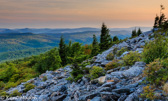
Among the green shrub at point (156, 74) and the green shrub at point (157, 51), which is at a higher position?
the green shrub at point (157, 51)

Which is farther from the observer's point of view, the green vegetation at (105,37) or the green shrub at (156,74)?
the green vegetation at (105,37)

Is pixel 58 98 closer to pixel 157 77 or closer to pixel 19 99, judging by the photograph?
pixel 19 99

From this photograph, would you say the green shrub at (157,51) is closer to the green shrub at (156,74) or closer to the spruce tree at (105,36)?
the green shrub at (156,74)

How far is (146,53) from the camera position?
7.86 meters

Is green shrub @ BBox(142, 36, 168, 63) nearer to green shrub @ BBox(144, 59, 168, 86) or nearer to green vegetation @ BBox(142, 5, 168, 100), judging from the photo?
green vegetation @ BBox(142, 5, 168, 100)

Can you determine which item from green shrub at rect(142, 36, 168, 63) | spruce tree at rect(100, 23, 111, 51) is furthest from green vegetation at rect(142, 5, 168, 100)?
spruce tree at rect(100, 23, 111, 51)

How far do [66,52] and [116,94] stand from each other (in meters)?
40.1

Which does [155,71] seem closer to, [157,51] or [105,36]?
[157,51]

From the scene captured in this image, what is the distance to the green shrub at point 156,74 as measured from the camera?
5.03 m

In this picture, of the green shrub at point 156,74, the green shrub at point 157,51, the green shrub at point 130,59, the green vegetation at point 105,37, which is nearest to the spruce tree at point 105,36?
the green vegetation at point 105,37

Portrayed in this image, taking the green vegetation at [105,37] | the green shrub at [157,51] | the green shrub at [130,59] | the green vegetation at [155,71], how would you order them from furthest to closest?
the green vegetation at [105,37]
the green shrub at [130,59]
the green shrub at [157,51]
the green vegetation at [155,71]

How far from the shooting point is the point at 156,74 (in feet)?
18.0

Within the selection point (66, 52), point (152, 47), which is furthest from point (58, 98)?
point (66, 52)

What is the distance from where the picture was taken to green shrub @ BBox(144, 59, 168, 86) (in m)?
5.03
